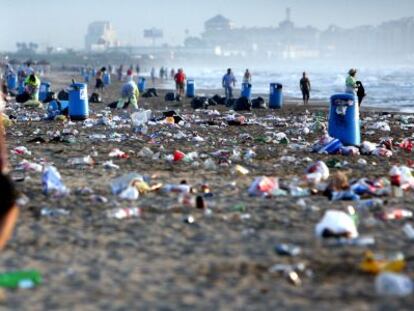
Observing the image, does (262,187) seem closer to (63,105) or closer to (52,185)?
(52,185)

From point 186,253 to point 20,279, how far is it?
1296 millimetres

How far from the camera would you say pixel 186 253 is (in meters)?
5.37

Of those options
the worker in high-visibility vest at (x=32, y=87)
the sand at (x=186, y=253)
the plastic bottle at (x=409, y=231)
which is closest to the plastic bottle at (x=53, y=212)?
the sand at (x=186, y=253)

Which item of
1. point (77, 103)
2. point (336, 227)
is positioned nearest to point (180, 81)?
point (77, 103)

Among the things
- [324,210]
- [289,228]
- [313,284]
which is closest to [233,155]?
[324,210]

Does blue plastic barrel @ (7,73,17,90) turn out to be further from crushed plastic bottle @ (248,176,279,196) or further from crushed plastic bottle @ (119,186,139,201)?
crushed plastic bottle @ (248,176,279,196)

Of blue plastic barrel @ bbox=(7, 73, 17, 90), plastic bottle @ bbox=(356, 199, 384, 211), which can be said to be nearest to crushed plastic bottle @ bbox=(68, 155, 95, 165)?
plastic bottle @ bbox=(356, 199, 384, 211)

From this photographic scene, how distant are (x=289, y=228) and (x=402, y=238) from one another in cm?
95

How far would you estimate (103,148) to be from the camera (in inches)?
462

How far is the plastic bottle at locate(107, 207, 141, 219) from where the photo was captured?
6.62 m

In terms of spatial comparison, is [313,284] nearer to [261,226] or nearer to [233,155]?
[261,226]

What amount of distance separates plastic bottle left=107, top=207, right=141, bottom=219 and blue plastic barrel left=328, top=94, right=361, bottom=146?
558 centimetres

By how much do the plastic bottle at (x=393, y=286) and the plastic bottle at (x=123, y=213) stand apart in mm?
2854

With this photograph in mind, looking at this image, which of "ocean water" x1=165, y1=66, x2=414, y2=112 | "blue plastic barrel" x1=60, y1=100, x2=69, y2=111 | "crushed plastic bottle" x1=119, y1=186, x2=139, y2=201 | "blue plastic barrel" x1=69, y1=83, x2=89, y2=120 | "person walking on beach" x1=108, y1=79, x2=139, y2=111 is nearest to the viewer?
"crushed plastic bottle" x1=119, y1=186, x2=139, y2=201
